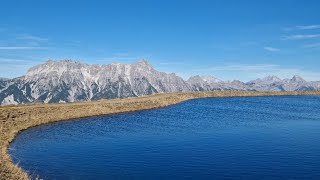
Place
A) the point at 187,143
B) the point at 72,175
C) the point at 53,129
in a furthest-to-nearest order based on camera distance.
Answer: the point at 53,129 → the point at 187,143 → the point at 72,175

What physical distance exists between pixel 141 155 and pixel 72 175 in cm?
1160

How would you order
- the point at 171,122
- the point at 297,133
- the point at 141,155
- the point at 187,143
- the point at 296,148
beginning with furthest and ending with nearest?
the point at 171,122, the point at 297,133, the point at 187,143, the point at 296,148, the point at 141,155

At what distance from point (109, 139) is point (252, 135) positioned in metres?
22.7

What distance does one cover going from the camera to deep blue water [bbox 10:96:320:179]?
1548 inches

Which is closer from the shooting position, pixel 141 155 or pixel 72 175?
pixel 72 175

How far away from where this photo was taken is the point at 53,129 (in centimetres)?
7038

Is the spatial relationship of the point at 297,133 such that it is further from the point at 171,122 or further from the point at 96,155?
the point at 96,155

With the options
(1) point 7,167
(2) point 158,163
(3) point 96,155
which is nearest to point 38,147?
(3) point 96,155

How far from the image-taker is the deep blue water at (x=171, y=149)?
129 ft

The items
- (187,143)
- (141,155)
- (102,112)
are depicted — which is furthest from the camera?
(102,112)

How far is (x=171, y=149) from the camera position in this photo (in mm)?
51406

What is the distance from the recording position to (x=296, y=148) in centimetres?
5094

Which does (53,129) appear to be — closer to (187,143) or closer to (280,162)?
(187,143)

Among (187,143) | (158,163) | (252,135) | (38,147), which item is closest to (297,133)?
(252,135)
